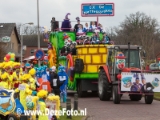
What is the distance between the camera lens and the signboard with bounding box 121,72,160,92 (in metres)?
18.8

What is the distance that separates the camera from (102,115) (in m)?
15.8

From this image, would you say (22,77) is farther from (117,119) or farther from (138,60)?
(138,60)

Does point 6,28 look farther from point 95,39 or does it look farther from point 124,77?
point 124,77

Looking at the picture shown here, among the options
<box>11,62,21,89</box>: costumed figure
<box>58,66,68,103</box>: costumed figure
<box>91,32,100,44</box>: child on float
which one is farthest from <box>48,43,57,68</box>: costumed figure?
<box>11,62,21,89</box>: costumed figure

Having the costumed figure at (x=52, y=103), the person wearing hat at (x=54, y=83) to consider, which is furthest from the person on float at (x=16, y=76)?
the person wearing hat at (x=54, y=83)

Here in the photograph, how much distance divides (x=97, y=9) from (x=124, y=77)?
7.63m

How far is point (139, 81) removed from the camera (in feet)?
62.4

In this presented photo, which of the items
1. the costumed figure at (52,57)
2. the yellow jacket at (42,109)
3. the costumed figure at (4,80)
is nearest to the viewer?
the yellow jacket at (42,109)

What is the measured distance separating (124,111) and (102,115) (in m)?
1.23

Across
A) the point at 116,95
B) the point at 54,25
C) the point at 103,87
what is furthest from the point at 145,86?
the point at 54,25

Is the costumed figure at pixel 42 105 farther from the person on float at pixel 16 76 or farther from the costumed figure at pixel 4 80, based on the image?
the person on float at pixel 16 76

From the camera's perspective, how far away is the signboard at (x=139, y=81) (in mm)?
18828

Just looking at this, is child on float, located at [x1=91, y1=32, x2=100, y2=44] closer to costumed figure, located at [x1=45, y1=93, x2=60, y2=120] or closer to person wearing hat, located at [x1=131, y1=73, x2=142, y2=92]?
person wearing hat, located at [x1=131, y1=73, x2=142, y2=92]

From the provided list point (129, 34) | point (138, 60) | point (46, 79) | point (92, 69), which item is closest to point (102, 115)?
point (46, 79)
